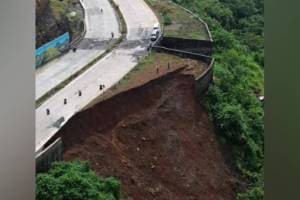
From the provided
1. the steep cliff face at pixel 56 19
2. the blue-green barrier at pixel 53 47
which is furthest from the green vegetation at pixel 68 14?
the blue-green barrier at pixel 53 47

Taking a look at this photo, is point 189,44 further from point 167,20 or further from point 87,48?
point 87,48

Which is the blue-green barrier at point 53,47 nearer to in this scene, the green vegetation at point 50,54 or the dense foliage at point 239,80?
the green vegetation at point 50,54

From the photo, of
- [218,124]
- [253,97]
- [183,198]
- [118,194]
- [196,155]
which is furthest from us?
[253,97]

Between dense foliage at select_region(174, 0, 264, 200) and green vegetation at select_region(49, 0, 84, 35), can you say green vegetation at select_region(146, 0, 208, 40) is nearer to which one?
dense foliage at select_region(174, 0, 264, 200)
